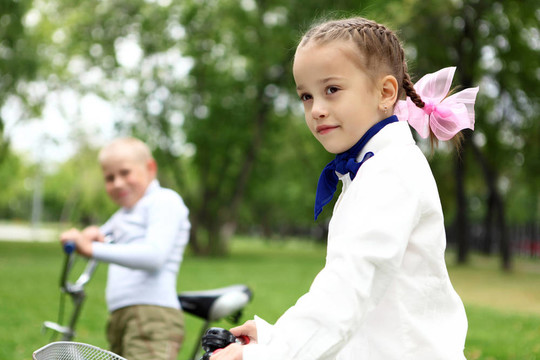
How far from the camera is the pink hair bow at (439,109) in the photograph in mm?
1934

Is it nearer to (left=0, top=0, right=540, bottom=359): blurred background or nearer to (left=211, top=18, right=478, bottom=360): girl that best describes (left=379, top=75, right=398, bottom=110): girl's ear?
(left=211, top=18, right=478, bottom=360): girl

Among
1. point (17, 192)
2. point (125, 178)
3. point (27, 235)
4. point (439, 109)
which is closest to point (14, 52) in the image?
point (125, 178)

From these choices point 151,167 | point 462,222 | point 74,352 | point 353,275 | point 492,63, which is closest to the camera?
point 353,275

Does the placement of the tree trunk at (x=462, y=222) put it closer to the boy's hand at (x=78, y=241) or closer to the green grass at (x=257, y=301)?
the green grass at (x=257, y=301)

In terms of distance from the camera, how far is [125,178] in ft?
11.4

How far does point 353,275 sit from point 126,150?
238cm

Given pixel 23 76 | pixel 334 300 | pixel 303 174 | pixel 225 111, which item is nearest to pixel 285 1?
pixel 225 111

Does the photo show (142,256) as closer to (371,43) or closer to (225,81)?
(371,43)

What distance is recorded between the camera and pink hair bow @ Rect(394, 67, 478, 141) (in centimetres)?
193

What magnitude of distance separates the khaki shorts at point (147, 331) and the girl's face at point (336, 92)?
194 centimetres

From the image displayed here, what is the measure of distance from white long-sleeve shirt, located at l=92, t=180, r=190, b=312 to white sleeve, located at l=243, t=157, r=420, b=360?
177cm

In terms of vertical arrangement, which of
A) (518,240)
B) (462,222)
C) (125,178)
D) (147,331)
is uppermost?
(125,178)

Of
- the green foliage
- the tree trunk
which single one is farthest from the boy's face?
the green foliage

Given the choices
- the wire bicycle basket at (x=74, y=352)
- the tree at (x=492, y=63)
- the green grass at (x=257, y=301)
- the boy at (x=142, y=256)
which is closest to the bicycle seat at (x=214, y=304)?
the boy at (x=142, y=256)
